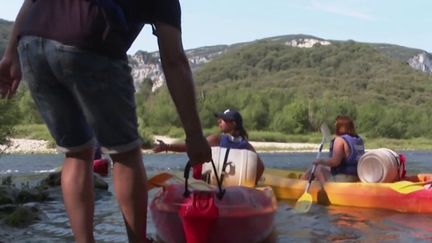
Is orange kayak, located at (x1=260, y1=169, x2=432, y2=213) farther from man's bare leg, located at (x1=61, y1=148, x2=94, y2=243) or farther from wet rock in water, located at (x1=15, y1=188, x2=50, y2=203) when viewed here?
man's bare leg, located at (x1=61, y1=148, x2=94, y2=243)

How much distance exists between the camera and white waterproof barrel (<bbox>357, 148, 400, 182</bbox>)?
8.90m

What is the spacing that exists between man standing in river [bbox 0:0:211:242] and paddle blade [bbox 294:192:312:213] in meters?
5.85

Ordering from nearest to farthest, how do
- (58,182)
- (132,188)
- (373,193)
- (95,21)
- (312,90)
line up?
(95,21)
(132,188)
(373,193)
(58,182)
(312,90)

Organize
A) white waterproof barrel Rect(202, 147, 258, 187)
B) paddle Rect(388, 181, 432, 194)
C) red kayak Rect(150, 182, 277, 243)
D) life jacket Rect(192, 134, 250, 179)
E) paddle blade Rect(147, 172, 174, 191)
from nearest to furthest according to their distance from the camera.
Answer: red kayak Rect(150, 182, 277, 243), paddle blade Rect(147, 172, 174, 191), white waterproof barrel Rect(202, 147, 258, 187), life jacket Rect(192, 134, 250, 179), paddle Rect(388, 181, 432, 194)

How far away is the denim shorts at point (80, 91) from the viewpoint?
8.48ft

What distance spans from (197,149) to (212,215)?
5.64 feet

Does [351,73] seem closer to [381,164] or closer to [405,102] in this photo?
[405,102]

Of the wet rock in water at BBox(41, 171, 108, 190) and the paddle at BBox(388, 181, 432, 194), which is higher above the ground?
the paddle at BBox(388, 181, 432, 194)

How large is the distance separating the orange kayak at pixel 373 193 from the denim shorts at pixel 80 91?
6440mm

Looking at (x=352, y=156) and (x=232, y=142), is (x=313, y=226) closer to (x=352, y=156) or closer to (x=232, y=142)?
(x=232, y=142)

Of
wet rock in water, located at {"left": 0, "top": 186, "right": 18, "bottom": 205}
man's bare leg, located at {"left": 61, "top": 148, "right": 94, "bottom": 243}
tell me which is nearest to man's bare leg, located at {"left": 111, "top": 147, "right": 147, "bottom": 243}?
man's bare leg, located at {"left": 61, "top": 148, "right": 94, "bottom": 243}

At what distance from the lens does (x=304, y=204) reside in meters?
8.71

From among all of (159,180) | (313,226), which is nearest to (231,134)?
(313,226)

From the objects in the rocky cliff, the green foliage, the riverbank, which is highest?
the rocky cliff
